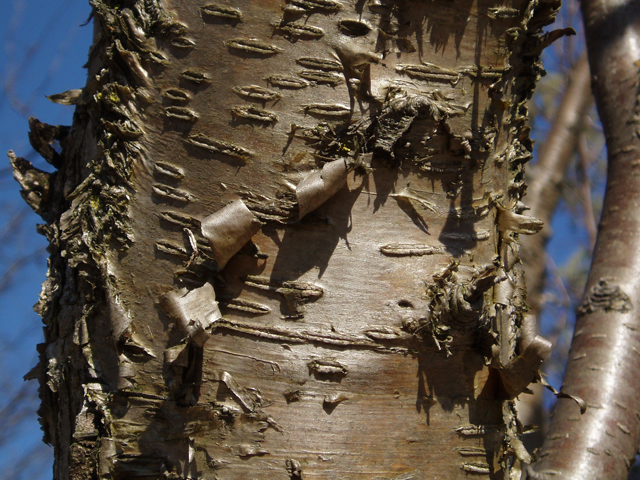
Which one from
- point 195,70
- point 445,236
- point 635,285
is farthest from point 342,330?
point 635,285

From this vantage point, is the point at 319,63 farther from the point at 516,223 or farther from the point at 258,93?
the point at 516,223

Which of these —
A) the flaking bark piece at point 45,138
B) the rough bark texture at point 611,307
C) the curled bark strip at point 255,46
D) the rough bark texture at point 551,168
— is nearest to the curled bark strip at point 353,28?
the curled bark strip at point 255,46

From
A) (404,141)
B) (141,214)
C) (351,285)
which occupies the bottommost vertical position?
(351,285)

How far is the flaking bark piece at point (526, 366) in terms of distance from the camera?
3.05ft

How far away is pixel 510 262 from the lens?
3.51 feet

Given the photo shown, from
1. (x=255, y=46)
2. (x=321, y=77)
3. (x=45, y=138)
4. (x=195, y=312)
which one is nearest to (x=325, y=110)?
(x=321, y=77)

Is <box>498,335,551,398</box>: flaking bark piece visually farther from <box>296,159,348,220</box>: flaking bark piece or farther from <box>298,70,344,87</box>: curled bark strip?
<box>298,70,344,87</box>: curled bark strip

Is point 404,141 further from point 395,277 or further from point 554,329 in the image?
point 554,329

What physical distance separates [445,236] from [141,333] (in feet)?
1.83

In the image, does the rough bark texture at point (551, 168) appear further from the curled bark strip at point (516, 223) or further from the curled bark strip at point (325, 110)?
the curled bark strip at point (325, 110)

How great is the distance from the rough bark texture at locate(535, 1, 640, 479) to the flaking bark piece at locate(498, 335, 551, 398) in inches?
16.1

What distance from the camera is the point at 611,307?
1383mm

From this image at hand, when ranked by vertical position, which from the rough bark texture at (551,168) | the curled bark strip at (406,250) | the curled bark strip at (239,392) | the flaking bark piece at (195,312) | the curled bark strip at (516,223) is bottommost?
the curled bark strip at (239,392)

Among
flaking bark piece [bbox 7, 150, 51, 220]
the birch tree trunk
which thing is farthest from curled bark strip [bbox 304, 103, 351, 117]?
flaking bark piece [bbox 7, 150, 51, 220]
